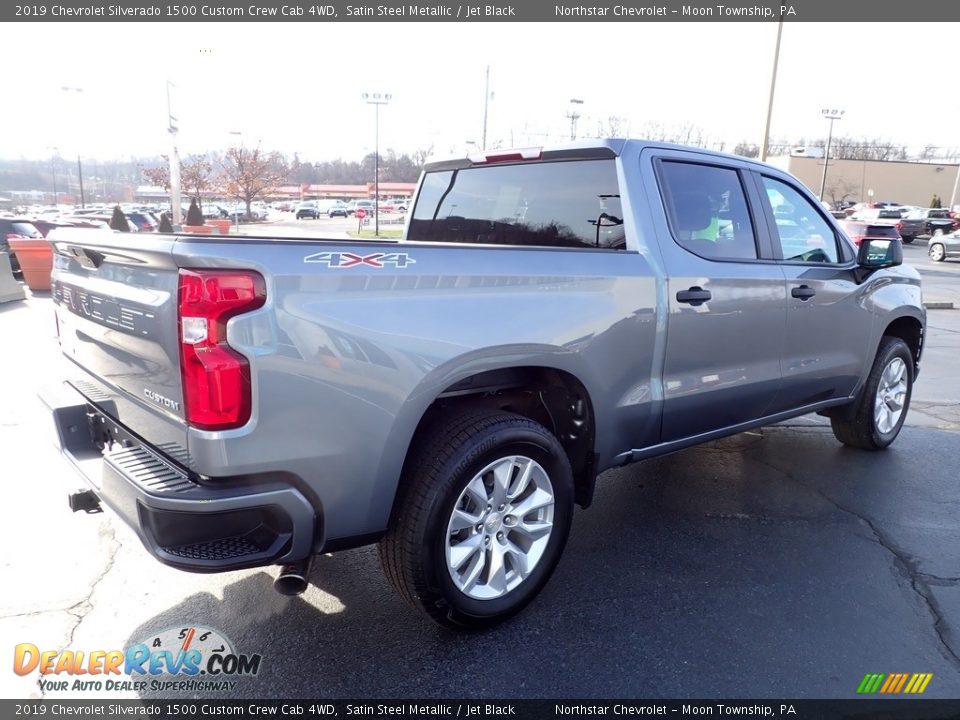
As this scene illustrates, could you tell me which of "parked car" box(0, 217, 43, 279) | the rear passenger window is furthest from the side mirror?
"parked car" box(0, 217, 43, 279)

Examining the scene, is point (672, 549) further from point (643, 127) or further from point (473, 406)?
point (643, 127)

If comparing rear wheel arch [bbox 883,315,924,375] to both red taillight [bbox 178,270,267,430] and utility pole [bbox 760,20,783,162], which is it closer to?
red taillight [bbox 178,270,267,430]

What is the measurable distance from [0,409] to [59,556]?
3203mm

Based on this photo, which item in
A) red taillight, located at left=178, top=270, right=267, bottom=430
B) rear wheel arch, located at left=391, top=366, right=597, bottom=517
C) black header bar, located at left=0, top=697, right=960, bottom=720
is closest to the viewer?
red taillight, located at left=178, top=270, right=267, bottom=430

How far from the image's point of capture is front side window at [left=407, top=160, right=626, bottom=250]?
11.7 ft

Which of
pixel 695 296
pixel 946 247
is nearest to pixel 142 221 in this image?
pixel 695 296

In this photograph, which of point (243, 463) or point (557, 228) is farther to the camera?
point (557, 228)

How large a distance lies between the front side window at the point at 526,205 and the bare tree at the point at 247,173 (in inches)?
1281

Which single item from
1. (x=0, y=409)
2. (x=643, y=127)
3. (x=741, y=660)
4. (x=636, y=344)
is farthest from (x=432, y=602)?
(x=643, y=127)

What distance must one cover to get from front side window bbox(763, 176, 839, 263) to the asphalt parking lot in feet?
5.05

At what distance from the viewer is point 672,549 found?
3725 mm

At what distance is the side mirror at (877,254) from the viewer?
4609 millimetres

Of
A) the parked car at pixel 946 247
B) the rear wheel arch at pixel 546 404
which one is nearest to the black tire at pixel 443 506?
the rear wheel arch at pixel 546 404

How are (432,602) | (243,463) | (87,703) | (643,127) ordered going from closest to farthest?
(243,463), (87,703), (432,602), (643,127)
